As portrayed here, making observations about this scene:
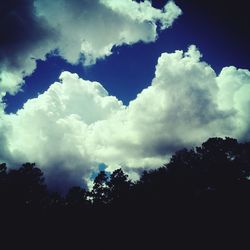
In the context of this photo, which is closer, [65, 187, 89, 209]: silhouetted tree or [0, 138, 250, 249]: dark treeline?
[0, 138, 250, 249]: dark treeline

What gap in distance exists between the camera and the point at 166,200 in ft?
135

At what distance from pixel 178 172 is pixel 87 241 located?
34.5m

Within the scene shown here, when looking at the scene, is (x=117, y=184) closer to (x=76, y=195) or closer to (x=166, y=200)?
(x=76, y=195)

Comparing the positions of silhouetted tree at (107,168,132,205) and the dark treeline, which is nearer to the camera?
the dark treeline

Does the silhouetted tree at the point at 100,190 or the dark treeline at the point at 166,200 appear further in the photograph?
the silhouetted tree at the point at 100,190

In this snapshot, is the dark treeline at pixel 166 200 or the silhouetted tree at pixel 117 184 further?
the silhouetted tree at pixel 117 184

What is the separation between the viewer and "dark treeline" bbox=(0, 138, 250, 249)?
3178 centimetres

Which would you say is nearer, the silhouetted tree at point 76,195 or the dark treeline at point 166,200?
the dark treeline at point 166,200

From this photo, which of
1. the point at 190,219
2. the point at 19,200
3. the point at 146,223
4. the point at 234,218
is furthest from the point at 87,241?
the point at 19,200

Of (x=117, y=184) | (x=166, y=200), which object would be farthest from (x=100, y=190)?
(x=166, y=200)

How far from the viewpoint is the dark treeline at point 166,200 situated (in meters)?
31.8

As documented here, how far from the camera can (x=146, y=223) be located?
35.0 m

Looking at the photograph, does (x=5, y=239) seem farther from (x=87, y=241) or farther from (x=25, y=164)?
(x=25, y=164)

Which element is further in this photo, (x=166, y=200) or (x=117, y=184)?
(x=117, y=184)
